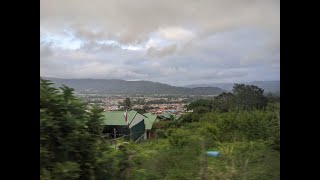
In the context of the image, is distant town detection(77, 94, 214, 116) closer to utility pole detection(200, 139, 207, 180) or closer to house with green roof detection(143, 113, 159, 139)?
house with green roof detection(143, 113, 159, 139)

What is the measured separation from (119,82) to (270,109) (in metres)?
0.88

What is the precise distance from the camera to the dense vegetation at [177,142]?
159 cm

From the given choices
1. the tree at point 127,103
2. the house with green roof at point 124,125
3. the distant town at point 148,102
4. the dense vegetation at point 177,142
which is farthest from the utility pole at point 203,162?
the tree at point 127,103

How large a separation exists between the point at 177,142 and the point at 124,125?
0.32 meters

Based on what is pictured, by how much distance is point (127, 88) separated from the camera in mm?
1729

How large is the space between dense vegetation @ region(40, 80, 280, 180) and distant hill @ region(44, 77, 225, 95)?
2.3 inches

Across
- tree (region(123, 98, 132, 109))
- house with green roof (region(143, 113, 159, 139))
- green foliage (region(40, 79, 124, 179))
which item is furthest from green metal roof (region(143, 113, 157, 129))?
green foliage (region(40, 79, 124, 179))

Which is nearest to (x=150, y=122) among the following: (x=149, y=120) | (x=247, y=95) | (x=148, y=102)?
(x=149, y=120)

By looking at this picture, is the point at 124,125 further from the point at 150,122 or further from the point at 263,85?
the point at 263,85

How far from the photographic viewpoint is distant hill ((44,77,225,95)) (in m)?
1.70

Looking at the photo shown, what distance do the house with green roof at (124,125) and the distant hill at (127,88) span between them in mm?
134
